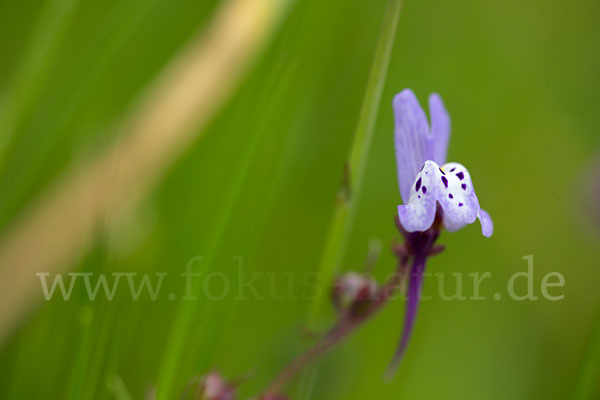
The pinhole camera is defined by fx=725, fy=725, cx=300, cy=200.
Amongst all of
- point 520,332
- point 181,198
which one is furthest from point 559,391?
point 181,198

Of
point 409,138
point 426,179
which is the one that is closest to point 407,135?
point 409,138

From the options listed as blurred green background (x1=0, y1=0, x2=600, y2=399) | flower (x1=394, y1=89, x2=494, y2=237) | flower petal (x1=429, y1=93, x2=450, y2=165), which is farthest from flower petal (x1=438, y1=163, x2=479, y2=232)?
blurred green background (x1=0, y1=0, x2=600, y2=399)

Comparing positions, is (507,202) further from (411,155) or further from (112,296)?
(112,296)

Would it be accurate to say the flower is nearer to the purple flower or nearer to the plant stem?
the purple flower

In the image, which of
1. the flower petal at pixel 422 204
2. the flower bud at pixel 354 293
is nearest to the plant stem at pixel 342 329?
the flower bud at pixel 354 293

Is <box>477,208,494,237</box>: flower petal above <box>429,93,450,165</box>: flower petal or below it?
below

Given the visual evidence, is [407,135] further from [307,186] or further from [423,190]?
[307,186]

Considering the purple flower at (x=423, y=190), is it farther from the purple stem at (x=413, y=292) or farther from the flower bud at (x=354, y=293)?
the flower bud at (x=354, y=293)
